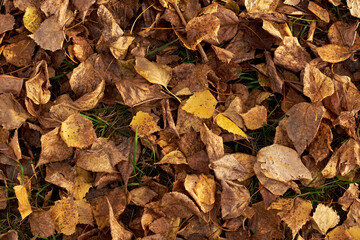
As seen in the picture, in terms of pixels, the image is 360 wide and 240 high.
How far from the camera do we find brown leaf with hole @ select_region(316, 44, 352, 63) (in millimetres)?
1762

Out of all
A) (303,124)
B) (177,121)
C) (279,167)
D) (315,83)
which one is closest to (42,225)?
(177,121)

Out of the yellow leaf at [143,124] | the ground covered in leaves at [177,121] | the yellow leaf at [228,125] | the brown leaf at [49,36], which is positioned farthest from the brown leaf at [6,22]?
the yellow leaf at [228,125]

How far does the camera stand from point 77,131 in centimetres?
162

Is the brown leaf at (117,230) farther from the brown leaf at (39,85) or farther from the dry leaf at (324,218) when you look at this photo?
the dry leaf at (324,218)

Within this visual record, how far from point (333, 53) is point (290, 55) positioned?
219 millimetres

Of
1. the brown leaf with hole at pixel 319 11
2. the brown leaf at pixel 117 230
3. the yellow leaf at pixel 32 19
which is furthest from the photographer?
the brown leaf with hole at pixel 319 11

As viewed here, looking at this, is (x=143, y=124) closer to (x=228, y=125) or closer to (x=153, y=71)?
(x=153, y=71)

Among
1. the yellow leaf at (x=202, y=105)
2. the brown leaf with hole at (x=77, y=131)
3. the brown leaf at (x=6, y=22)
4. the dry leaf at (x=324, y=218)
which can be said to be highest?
the brown leaf at (x=6, y=22)

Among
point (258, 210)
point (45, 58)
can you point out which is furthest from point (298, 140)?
point (45, 58)

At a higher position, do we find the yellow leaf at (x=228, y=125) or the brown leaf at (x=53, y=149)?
the yellow leaf at (x=228, y=125)

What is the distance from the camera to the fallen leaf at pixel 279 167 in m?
1.60

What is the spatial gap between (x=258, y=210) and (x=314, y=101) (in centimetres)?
54

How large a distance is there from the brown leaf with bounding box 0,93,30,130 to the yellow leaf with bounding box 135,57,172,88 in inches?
21.8

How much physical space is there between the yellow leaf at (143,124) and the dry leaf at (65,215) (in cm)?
42
